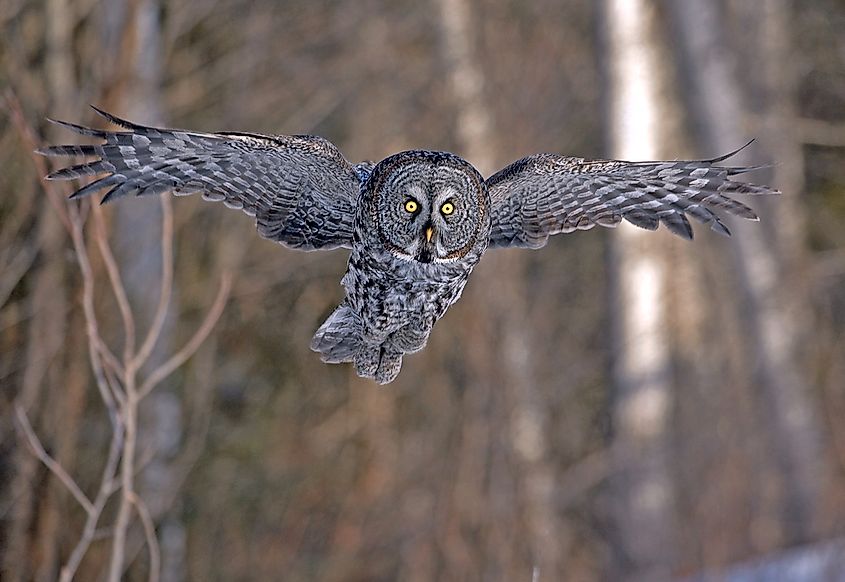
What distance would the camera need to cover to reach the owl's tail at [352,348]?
3.15 m

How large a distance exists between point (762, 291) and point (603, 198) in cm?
628

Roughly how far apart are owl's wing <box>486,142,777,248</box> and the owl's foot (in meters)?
0.49

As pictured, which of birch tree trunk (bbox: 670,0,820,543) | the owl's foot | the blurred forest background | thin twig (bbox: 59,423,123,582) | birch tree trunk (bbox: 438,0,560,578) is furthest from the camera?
birch tree trunk (bbox: 670,0,820,543)

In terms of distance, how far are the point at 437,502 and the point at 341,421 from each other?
1.85m

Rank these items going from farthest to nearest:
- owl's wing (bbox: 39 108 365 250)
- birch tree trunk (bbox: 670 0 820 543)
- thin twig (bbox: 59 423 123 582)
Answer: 1. birch tree trunk (bbox: 670 0 820 543)
2. owl's wing (bbox: 39 108 365 250)
3. thin twig (bbox: 59 423 123 582)

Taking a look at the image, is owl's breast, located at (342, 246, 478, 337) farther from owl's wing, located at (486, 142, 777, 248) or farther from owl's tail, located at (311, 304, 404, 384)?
owl's wing, located at (486, 142, 777, 248)

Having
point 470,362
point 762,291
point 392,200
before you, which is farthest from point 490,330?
point 392,200

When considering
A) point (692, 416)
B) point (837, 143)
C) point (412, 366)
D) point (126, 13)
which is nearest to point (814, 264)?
point (837, 143)

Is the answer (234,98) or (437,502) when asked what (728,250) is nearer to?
(437,502)

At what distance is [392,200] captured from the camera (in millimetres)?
3086

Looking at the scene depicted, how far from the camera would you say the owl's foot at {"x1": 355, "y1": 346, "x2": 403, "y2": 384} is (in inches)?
124

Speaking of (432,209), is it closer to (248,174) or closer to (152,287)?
(248,174)

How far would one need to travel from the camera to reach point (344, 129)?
9.74 meters

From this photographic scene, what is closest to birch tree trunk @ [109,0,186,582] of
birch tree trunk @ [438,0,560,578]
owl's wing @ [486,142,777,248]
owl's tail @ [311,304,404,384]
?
birch tree trunk @ [438,0,560,578]
